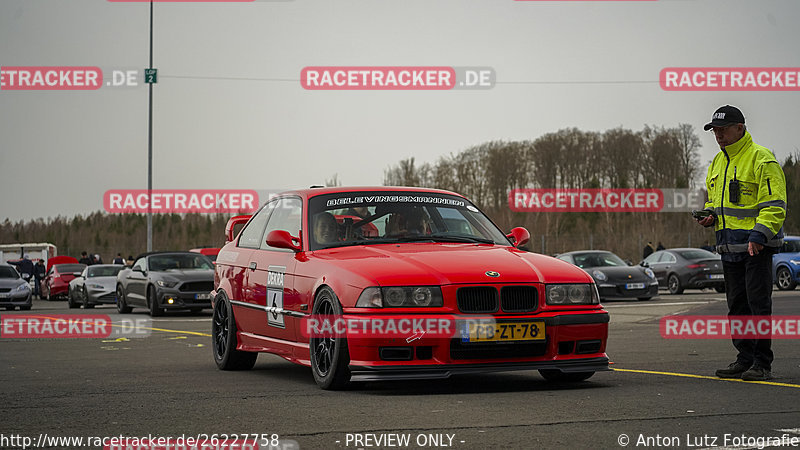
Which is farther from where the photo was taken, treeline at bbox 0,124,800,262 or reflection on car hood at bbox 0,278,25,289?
treeline at bbox 0,124,800,262

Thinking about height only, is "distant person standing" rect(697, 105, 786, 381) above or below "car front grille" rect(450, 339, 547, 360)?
above

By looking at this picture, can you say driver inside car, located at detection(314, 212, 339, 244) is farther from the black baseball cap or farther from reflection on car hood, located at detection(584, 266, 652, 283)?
reflection on car hood, located at detection(584, 266, 652, 283)

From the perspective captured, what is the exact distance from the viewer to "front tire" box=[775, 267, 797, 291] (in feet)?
98.5

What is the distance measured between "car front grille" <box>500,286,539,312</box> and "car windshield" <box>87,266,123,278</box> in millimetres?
25879

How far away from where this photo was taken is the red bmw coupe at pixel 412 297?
7688 mm

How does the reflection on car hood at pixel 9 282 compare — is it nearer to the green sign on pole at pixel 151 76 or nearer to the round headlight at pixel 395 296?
the green sign on pole at pixel 151 76

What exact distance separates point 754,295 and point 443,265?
7.81 ft

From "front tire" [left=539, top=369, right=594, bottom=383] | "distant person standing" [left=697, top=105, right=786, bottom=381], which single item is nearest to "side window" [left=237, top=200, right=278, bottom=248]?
"front tire" [left=539, top=369, right=594, bottom=383]

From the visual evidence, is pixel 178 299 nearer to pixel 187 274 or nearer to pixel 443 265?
pixel 187 274

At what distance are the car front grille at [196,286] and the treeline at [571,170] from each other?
4686 centimetres

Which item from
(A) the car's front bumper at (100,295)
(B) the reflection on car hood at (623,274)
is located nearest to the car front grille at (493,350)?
(B) the reflection on car hood at (623,274)

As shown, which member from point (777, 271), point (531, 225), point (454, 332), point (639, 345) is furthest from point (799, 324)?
→ point (531, 225)

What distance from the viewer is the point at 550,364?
7.89 metres

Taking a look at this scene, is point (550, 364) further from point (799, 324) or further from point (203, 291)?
point (203, 291)
